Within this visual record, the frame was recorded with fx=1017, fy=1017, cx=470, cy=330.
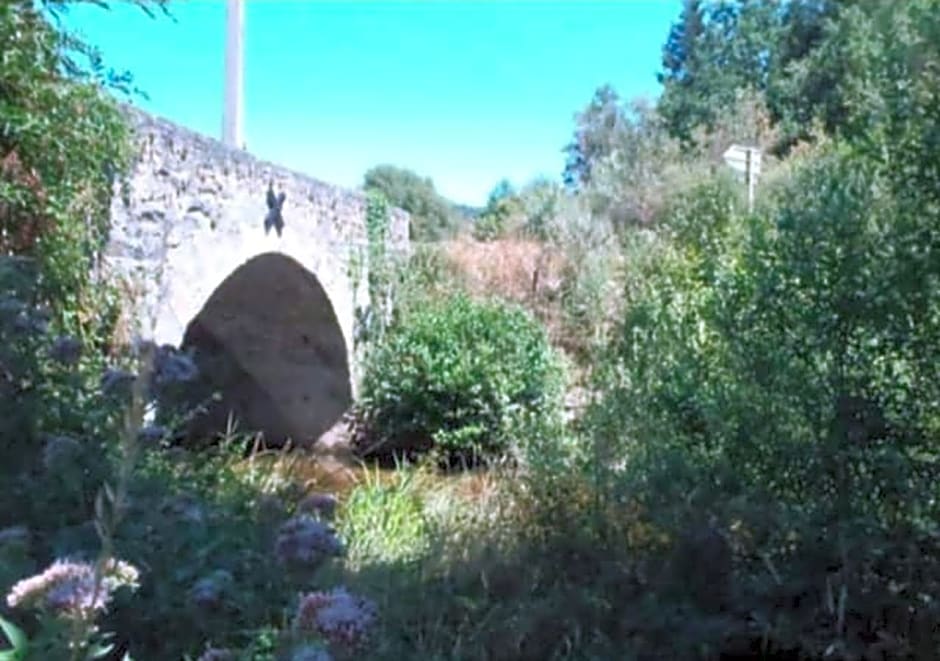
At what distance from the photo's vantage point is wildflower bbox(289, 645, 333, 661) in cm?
132

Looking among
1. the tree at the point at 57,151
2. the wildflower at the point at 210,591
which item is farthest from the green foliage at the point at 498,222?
the wildflower at the point at 210,591

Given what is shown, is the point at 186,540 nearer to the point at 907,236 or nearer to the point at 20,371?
the point at 20,371

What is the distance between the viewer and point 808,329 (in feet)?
11.1

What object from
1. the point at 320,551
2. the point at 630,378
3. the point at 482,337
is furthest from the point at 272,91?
the point at 320,551

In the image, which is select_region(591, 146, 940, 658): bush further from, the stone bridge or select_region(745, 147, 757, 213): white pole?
select_region(745, 147, 757, 213): white pole

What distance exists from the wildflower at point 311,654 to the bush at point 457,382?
6.60m

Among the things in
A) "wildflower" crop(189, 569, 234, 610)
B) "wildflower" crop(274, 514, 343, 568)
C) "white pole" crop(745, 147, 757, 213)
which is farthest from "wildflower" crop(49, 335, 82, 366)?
"white pole" crop(745, 147, 757, 213)

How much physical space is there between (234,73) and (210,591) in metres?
6.12

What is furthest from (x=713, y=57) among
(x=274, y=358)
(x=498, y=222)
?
(x=274, y=358)

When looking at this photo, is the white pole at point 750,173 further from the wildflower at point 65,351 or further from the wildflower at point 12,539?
the wildflower at point 12,539

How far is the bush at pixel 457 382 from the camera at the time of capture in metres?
8.33

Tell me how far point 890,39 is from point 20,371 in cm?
283

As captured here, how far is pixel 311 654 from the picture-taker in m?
1.33

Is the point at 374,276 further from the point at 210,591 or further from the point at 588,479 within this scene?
the point at 210,591
